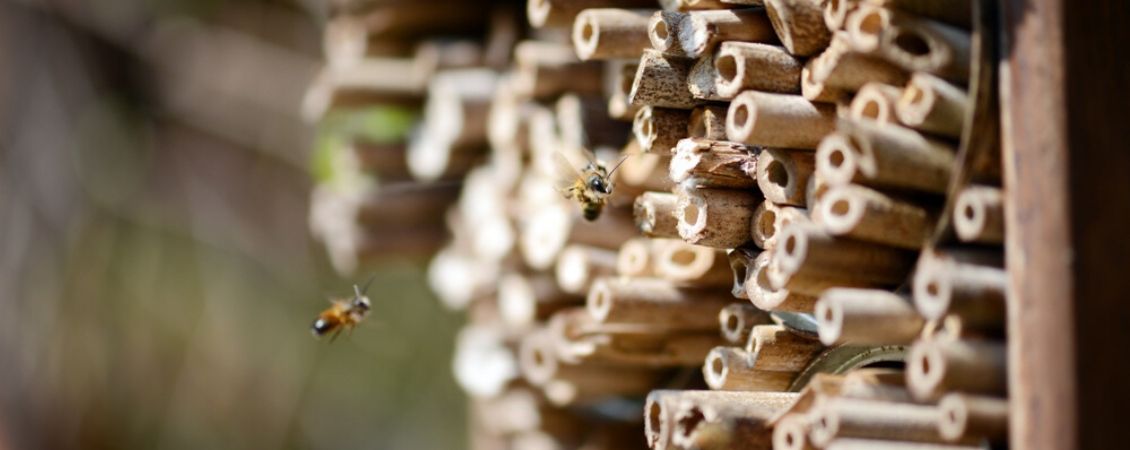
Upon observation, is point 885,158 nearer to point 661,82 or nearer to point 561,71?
point 661,82

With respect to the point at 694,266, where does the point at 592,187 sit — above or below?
above

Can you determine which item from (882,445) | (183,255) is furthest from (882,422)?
(183,255)

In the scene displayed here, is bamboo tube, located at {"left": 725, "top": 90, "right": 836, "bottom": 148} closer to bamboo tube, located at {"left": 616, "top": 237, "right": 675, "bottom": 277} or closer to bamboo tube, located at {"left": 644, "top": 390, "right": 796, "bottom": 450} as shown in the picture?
bamboo tube, located at {"left": 644, "top": 390, "right": 796, "bottom": 450}

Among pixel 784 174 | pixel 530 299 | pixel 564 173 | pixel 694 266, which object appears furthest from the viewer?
pixel 530 299

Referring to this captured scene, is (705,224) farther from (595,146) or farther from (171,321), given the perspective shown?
(171,321)

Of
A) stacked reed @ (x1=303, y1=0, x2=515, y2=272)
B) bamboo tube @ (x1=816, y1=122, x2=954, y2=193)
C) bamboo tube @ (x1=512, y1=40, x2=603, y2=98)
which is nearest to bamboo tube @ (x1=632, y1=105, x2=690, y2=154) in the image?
bamboo tube @ (x1=816, y1=122, x2=954, y2=193)

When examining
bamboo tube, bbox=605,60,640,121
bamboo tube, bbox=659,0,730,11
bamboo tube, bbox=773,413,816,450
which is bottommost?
bamboo tube, bbox=773,413,816,450

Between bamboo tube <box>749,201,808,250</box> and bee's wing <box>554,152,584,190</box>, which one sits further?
bee's wing <box>554,152,584,190</box>

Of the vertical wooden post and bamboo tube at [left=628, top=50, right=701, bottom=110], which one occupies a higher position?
bamboo tube at [left=628, top=50, right=701, bottom=110]
